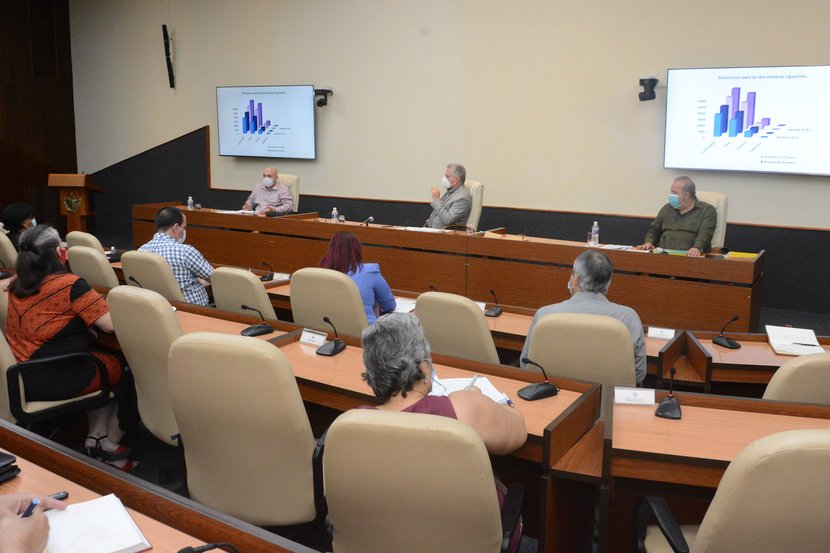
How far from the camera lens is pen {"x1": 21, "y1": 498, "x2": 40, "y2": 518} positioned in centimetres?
161

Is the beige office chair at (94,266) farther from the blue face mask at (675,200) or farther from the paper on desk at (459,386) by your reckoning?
the blue face mask at (675,200)

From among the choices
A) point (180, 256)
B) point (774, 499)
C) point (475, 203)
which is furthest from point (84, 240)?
point (774, 499)

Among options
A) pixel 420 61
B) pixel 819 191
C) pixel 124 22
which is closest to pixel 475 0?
pixel 420 61

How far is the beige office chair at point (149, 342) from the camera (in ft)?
9.58

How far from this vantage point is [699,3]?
7020mm

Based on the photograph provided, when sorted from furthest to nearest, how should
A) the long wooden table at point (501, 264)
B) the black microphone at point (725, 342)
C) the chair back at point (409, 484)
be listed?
1. the long wooden table at point (501, 264)
2. the black microphone at point (725, 342)
3. the chair back at point (409, 484)

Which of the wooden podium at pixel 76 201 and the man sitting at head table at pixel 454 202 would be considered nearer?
the man sitting at head table at pixel 454 202

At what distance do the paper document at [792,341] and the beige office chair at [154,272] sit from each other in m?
3.28

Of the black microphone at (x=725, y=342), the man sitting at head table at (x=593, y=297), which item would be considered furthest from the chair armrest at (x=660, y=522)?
the black microphone at (x=725, y=342)

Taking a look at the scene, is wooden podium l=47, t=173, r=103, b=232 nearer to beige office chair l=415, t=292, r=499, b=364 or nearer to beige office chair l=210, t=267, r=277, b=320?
beige office chair l=210, t=267, r=277, b=320

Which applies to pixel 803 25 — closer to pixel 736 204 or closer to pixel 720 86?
pixel 720 86

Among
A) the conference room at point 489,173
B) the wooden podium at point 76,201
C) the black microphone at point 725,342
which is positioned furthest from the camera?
the wooden podium at point 76,201

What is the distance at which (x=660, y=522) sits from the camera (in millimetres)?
2010

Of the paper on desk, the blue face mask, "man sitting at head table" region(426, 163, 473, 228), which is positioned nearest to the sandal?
the paper on desk
